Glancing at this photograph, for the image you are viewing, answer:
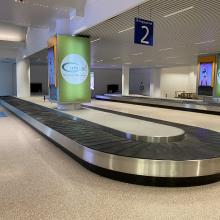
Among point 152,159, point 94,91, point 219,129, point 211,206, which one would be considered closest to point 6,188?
point 152,159

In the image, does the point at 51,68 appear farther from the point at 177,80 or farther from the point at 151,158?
the point at 177,80

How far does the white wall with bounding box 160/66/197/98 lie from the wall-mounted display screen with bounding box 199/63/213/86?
15159 mm

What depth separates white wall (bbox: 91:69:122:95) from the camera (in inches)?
1220

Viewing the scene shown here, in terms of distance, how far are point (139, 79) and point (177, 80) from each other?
17.2 feet

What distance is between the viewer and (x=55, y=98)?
9820 millimetres

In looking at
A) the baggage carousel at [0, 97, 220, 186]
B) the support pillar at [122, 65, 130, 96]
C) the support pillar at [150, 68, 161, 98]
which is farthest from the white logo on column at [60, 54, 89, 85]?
the support pillar at [150, 68, 161, 98]

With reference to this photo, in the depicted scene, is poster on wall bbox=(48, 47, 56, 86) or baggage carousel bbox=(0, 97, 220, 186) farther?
poster on wall bbox=(48, 47, 56, 86)

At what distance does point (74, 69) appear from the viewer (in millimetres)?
9359

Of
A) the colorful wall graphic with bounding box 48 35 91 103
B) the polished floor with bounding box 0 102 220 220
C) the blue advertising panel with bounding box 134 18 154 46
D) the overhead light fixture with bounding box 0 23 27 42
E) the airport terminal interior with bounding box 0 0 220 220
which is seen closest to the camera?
the polished floor with bounding box 0 102 220 220

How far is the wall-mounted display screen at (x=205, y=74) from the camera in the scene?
49.5ft

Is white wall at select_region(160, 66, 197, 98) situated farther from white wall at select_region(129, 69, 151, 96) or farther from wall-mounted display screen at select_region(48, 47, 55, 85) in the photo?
wall-mounted display screen at select_region(48, 47, 55, 85)

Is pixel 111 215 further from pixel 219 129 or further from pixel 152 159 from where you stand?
pixel 219 129

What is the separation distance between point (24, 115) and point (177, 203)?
7634 mm

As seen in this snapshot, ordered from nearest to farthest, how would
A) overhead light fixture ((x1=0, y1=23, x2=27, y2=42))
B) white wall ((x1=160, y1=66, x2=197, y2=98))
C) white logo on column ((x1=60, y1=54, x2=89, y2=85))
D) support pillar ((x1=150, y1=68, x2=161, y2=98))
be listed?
white logo on column ((x1=60, y1=54, x2=89, y2=85)) → overhead light fixture ((x1=0, y1=23, x2=27, y2=42)) → support pillar ((x1=150, y1=68, x2=161, y2=98)) → white wall ((x1=160, y1=66, x2=197, y2=98))
